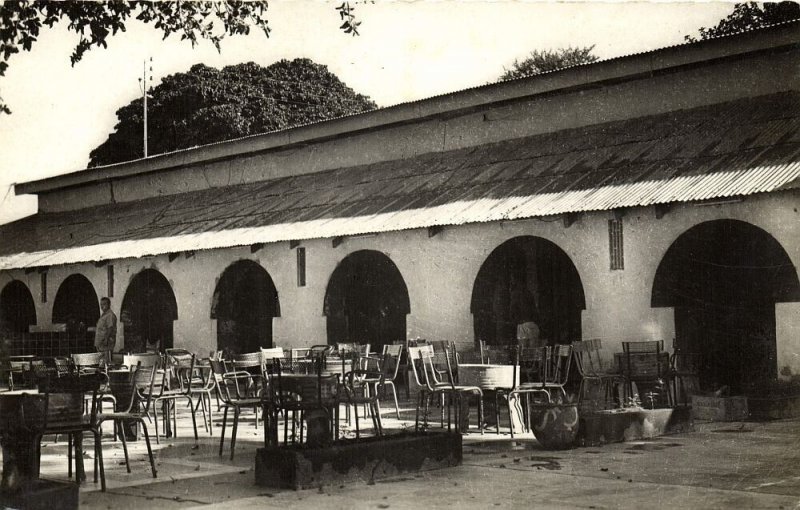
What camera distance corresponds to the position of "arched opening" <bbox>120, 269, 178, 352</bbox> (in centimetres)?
2275

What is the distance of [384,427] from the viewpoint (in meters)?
12.3

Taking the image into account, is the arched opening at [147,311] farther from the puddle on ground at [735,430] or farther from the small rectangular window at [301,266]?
the puddle on ground at [735,430]

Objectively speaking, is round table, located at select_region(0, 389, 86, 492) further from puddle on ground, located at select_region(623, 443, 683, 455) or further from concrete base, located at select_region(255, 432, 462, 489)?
puddle on ground, located at select_region(623, 443, 683, 455)

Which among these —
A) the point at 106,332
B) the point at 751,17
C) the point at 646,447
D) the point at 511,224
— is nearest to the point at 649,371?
the point at 646,447

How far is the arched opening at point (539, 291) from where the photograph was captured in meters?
18.7

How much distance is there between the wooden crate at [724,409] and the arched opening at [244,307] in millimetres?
10272

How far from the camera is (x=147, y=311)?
76.3 ft

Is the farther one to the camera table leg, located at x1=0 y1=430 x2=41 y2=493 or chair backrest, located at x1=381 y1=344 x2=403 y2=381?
chair backrest, located at x1=381 y1=344 x2=403 y2=381

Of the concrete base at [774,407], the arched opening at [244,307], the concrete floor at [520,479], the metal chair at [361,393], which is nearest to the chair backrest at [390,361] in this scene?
the metal chair at [361,393]

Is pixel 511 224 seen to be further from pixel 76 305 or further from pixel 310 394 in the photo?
pixel 76 305

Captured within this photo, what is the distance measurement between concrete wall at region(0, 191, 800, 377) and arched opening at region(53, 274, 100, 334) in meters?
1.91

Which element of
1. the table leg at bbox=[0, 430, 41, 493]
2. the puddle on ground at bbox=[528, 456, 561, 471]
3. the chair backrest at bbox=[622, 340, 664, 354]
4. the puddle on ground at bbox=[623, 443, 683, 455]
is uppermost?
the chair backrest at bbox=[622, 340, 664, 354]

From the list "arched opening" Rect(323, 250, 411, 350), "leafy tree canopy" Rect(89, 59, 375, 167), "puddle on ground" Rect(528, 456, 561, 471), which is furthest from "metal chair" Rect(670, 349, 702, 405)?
"leafy tree canopy" Rect(89, 59, 375, 167)

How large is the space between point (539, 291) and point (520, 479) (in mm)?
10850
